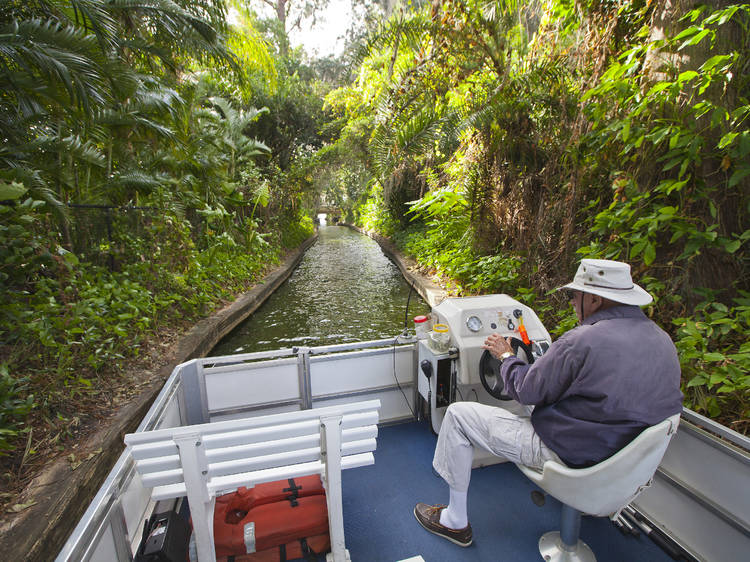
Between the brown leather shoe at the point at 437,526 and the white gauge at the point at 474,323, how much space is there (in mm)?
1130

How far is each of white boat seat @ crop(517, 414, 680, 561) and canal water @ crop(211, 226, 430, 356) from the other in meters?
4.78

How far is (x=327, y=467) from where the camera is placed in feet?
4.82

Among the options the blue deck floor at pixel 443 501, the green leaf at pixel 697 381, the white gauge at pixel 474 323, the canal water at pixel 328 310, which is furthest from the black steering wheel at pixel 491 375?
the canal water at pixel 328 310

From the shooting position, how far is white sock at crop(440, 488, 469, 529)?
6.30ft

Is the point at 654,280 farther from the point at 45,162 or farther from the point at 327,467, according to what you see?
the point at 45,162

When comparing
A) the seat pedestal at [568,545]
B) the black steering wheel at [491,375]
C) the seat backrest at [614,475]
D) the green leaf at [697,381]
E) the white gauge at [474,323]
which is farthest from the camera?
the white gauge at [474,323]

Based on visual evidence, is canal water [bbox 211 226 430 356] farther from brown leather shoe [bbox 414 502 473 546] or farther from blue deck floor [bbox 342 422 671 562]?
brown leather shoe [bbox 414 502 473 546]

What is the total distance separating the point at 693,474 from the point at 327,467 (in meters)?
1.84

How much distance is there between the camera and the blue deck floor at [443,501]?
195 centimetres

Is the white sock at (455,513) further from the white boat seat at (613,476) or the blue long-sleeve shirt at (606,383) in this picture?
the blue long-sleeve shirt at (606,383)

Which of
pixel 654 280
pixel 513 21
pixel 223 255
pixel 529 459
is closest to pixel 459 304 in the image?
pixel 529 459

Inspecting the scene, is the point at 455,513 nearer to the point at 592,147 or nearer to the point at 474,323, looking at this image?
the point at 474,323

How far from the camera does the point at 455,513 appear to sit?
1.96 m

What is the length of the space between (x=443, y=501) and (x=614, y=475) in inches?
51.1
